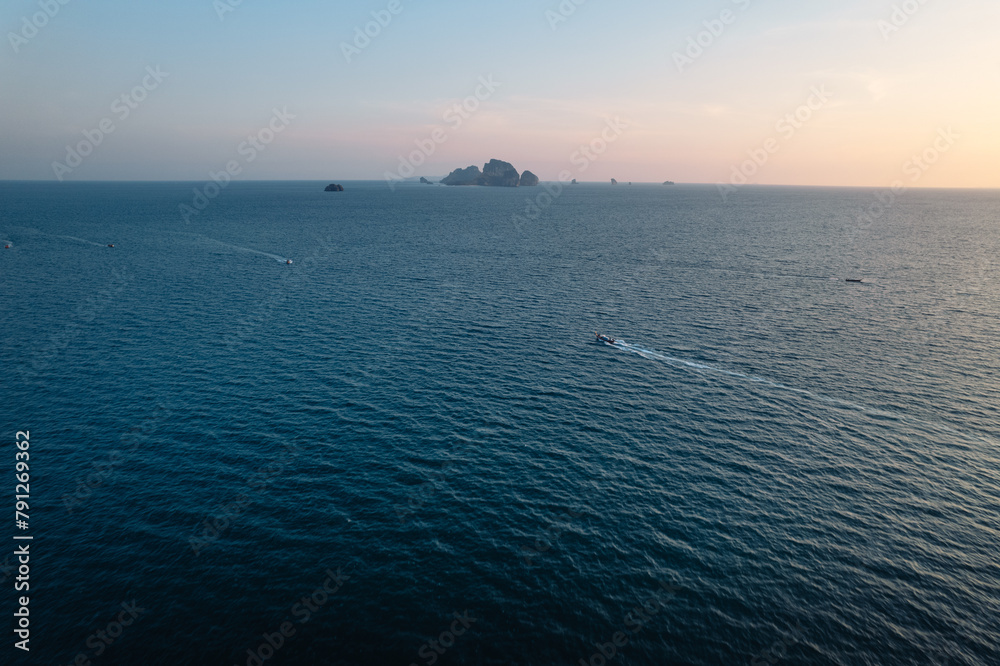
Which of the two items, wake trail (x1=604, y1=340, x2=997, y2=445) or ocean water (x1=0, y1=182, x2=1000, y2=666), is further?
wake trail (x1=604, y1=340, x2=997, y2=445)

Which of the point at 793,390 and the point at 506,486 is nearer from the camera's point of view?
the point at 506,486

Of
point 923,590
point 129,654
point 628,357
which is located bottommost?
point 129,654

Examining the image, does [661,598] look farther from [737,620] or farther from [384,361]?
[384,361]

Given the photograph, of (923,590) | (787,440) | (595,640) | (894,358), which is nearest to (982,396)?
(894,358)

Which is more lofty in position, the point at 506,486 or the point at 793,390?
the point at 793,390

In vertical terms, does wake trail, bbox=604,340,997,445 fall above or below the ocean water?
above
